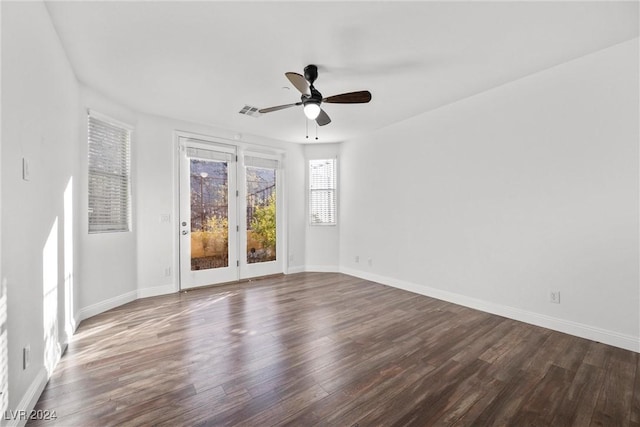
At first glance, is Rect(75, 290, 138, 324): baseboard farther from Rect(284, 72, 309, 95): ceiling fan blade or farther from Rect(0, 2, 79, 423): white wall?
Rect(284, 72, 309, 95): ceiling fan blade

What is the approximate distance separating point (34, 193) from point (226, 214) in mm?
3064

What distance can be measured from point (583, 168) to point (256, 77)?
11.4 ft

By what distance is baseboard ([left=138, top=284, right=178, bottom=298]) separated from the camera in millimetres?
4141

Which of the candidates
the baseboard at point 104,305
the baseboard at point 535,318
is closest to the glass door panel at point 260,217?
the baseboard at point 104,305

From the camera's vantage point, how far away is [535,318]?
3.11 metres

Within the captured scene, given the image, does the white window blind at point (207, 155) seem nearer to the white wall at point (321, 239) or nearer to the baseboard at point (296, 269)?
the white wall at point (321, 239)

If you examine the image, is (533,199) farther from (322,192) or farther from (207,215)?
(207,215)

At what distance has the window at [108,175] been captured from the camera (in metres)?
3.45

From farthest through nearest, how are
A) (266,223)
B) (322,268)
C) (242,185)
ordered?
(322,268) → (266,223) → (242,185)

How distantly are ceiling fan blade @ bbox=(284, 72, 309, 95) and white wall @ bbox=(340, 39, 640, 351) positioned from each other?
92.1 inches

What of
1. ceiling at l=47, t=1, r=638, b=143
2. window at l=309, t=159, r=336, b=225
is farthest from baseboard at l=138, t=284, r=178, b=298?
window at l=309, t=159, r=336, b=225

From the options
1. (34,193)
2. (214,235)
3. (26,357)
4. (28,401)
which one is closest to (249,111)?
(214,235)

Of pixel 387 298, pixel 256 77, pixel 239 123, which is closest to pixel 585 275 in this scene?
pixel 387 298

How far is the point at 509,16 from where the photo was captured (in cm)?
214
